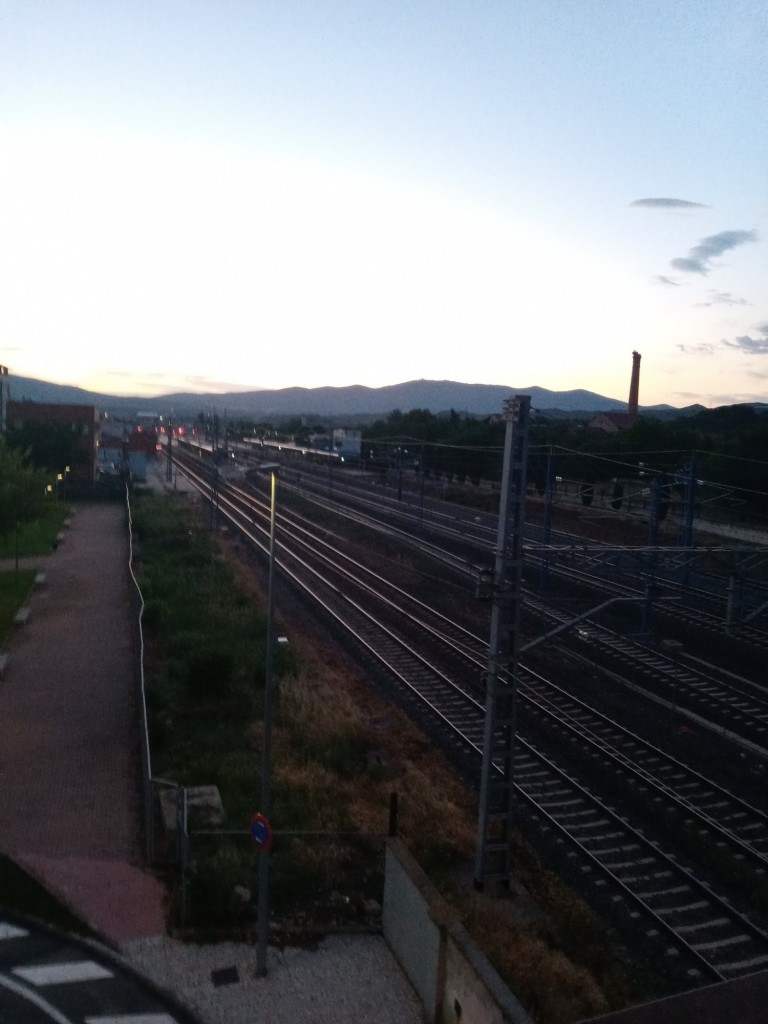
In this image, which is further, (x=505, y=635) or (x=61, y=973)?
(x=505, y=635)

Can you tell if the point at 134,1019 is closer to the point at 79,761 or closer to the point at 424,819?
the point at 424,819

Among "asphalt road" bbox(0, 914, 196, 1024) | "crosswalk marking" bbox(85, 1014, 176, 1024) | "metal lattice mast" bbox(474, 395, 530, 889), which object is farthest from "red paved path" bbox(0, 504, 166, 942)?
"metal lattice mast" bbox(474, 395, 530, 889)

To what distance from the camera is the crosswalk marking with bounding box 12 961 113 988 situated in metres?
6.55

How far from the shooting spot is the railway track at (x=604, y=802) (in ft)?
24.7

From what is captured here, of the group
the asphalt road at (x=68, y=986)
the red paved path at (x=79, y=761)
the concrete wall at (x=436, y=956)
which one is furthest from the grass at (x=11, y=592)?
the concrete wall at (x=436, y=956)

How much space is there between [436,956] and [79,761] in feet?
21.6

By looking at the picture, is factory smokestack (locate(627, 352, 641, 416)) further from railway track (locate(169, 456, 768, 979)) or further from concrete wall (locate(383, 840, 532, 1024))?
concrete wall (locate(383, 840, 532, 1024))

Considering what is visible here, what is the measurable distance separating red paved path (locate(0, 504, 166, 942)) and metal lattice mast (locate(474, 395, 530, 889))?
310 centimetres

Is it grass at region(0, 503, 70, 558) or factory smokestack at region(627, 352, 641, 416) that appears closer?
grass at region(0, 503, 70, 558)

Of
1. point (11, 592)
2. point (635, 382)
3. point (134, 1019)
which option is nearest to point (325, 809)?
point (134, 1019)

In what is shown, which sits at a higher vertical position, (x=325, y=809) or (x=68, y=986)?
(x=325, y=809)

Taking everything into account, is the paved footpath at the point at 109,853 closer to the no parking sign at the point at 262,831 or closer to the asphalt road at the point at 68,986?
the asphalt road at the point at 68,986

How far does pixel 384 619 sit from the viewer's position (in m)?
19.0

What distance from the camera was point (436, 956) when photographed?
6.21 meters
